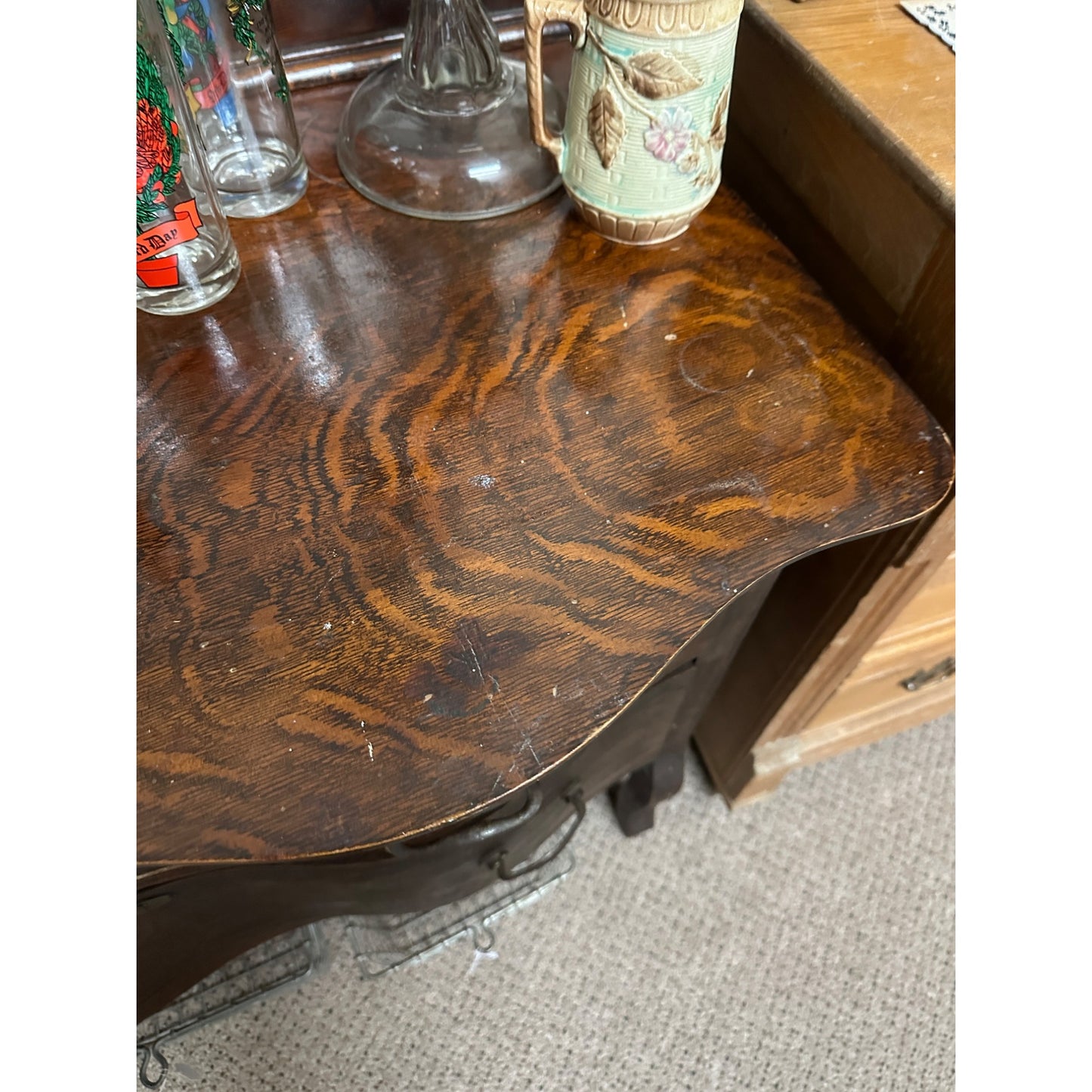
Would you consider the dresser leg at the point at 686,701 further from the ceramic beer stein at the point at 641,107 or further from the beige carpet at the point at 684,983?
the ceramic beer stein at the point at 641,107

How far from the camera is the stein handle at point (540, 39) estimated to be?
17.7 inches

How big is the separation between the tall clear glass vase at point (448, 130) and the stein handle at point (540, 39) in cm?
4

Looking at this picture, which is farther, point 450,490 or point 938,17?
point 938,17

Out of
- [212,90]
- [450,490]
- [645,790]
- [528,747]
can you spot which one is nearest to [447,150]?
[212,90]

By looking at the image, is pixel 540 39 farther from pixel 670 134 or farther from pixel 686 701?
pixel 686 701

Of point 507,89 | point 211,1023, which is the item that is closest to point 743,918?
point 211,1023

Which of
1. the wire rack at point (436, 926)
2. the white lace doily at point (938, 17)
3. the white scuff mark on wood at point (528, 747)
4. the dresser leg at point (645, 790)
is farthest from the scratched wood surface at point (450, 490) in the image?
the wire rack at point (436, 926)

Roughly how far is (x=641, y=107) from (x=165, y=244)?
0.28 metres

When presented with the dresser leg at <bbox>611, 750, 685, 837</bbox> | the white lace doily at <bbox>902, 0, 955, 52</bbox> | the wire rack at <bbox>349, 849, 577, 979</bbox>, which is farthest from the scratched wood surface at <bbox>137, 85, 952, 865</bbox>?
the wire rack at <bbox>349, 849, 577, 979</bbox>

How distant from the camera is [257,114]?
0.54m

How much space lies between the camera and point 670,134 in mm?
466

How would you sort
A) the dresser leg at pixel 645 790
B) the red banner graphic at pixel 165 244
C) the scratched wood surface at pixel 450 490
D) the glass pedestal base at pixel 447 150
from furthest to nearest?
the dresser leg at pixel 645 790 → the glass pedestal base at pixel 447 150 → the red banner graphic at pixel 165 244 → the scratched wood surface at pixel 450 490

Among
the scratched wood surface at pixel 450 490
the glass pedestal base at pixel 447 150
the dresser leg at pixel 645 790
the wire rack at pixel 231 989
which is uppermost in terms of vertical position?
the glass pedestal base at pixel 447 150

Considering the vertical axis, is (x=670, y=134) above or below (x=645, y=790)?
above
